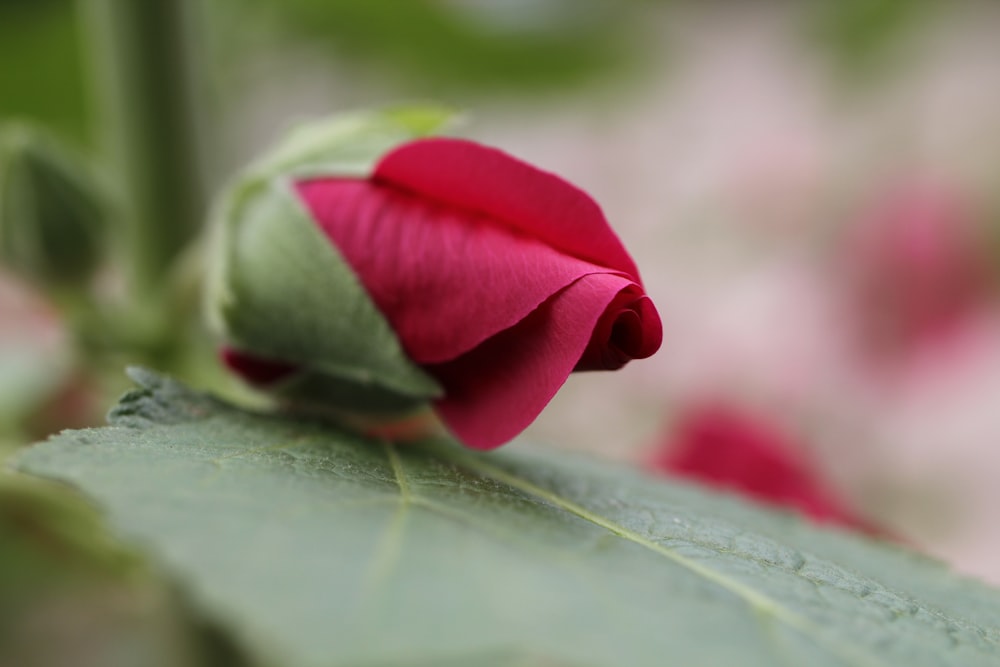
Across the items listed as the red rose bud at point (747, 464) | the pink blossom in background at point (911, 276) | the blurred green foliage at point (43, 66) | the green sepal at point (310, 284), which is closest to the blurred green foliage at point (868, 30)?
the pink blossom in background at point (911, 276)

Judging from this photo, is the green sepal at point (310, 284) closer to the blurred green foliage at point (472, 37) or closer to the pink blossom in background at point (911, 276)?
the blurred green foliage at point (472, 37)

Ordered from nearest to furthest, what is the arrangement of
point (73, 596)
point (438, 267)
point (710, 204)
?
point (438, 267), point (73, 596), point (710, 204)

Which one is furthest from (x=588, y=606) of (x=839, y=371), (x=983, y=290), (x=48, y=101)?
(x=983, y=290)

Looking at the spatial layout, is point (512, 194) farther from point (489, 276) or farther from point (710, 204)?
point (710, 204)

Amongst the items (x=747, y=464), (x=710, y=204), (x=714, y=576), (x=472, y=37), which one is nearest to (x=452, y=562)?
(x=714, y=576)

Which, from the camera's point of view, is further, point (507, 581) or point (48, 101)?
point (48, 101)

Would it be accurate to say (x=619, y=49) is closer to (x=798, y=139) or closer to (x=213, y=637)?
(x=798, y=139)
